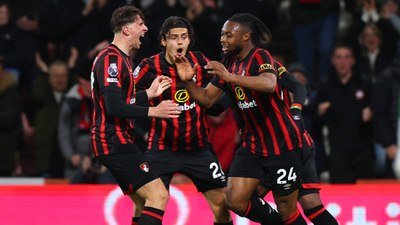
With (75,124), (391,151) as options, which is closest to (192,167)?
(75,124)

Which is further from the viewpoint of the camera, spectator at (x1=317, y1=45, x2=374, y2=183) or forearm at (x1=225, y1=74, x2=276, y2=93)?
spectator at (x1=317, y1=45, x2=374, y2=183)

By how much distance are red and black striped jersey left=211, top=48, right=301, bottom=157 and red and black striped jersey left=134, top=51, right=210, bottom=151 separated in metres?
0.38

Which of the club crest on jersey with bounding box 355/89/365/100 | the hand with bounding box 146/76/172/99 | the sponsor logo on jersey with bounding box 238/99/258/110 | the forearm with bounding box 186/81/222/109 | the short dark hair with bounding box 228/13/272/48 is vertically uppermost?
the short dark hair with bounding box 228/13/272/48

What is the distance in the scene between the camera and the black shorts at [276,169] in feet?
28.8

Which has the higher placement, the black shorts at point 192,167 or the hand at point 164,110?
the hand at point 164,110

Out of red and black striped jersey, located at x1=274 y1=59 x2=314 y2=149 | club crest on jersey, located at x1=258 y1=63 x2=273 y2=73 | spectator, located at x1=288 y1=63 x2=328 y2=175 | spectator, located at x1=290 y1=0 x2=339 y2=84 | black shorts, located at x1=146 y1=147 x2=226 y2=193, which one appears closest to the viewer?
club crest on jersey, located at x1=258 y1=63 x2=273 y2=73

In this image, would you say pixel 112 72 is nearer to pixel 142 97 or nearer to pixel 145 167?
pixel 142 97

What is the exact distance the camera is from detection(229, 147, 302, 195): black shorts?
8766mm

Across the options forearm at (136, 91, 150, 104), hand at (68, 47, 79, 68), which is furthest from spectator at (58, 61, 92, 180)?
forearm at (136, 91, 150, 104)

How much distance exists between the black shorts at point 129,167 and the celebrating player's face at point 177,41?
2.98 feet

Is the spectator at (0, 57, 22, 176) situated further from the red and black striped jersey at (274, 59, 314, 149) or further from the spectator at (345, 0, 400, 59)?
the red and black striped jersey at (274, 59, 314, 149)

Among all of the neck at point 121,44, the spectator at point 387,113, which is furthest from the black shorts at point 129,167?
the spectator at point 387,113

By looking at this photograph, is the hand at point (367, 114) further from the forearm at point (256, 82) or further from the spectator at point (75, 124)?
the forearm at point (256, 82)

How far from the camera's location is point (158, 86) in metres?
8.70
